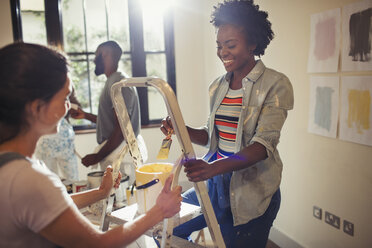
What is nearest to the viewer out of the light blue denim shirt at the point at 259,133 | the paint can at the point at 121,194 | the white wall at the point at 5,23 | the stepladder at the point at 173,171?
the stepladder at the point at 173,171

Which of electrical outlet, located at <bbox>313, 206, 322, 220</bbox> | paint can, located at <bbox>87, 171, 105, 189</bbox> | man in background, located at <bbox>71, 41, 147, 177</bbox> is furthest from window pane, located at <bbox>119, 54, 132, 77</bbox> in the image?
electrical outlet, located at <bbox>313, 206, 322, 220</bbox>

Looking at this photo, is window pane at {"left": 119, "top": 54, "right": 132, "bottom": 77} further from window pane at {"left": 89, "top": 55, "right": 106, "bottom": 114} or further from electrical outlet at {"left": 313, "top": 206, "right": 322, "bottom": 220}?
electrical outlet at {"left": 313, "top": 206, "right": 322, "bottom": 220}

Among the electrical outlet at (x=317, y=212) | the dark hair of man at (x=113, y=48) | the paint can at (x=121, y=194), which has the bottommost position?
the electrical outlet at (x=317, y=212)

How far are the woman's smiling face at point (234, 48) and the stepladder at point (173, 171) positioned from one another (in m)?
0.51

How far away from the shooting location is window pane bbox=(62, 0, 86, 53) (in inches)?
149

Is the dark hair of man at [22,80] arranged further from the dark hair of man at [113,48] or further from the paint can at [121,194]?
the dark hair of man at [113,48]

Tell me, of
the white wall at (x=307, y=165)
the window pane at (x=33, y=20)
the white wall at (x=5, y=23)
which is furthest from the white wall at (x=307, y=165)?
the white wall at (x=5, y=23)

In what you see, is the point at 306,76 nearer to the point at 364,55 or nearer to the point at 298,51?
the point at 298,51

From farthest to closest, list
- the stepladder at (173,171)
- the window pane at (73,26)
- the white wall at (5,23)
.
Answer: the window pane at (73,26) → the white wall at (5,23) → the stepladder at (173,171)

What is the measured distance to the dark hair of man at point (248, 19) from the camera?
1.41 meters

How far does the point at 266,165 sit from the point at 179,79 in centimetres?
283

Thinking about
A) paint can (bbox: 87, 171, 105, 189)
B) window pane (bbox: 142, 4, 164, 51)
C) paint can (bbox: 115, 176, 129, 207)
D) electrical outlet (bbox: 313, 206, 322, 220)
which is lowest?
electrical outlet (bbox: 313, 206, 322, 220)

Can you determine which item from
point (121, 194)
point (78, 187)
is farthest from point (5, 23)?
point (121, 194)

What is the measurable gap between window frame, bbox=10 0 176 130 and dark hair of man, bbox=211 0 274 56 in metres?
2.53
